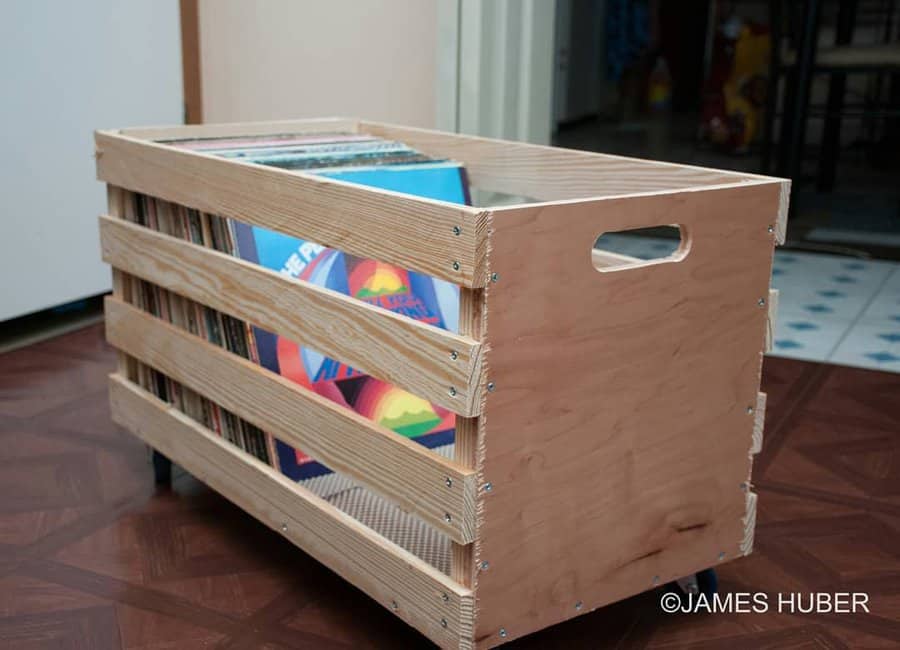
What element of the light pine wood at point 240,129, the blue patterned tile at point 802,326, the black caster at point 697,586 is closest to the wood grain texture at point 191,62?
the light pine wood at point 240,129

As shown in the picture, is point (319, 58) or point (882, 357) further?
point (319, 58)

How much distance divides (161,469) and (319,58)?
1207mm

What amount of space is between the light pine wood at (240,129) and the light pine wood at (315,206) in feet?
0.27

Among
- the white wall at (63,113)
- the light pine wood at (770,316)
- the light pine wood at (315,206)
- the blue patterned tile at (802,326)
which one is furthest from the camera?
the blue patterned tile at (802,326)

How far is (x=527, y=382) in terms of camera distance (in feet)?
3.30

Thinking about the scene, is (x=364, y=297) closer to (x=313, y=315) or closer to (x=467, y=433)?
(x=313, y=315)

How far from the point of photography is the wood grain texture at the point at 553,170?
4.18ft

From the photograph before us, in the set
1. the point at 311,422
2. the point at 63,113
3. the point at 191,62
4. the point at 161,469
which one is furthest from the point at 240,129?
the point at 191,62

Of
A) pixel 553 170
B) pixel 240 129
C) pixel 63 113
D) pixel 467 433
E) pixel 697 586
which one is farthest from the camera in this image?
pixel 63 113

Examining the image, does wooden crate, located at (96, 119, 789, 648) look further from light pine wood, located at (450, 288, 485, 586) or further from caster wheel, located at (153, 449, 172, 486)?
caster wheel, located at (153, 449, 172, 486)

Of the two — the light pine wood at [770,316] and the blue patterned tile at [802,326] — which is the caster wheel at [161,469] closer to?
the light pine wood at [770,316]

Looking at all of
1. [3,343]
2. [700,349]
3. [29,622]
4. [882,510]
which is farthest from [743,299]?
[3,343]

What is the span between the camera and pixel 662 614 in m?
1.29

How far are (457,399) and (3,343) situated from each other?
5.49 feet
